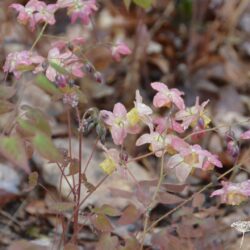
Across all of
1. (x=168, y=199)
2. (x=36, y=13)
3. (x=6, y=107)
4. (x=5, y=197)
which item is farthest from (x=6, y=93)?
(x=5, y=197)

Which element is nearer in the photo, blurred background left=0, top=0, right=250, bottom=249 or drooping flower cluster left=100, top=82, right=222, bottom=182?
drooping flower cluster left=100, top=82, right=222, bottom=182

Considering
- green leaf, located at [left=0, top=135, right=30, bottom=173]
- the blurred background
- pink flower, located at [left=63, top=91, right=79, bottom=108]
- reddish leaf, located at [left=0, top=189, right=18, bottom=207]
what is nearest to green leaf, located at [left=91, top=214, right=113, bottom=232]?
pink flower, located at [left=63, top=91, right=79, bottom=108]

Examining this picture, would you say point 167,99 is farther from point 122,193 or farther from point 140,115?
point 122,193

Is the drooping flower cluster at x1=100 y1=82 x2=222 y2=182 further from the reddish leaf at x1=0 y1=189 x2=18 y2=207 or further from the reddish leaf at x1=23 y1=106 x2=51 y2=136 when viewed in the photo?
the reddish leaf at x1=0 y1=189 x2=18 y2=207

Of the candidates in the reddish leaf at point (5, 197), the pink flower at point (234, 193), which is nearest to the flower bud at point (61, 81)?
the pink flower at point (234, 193)

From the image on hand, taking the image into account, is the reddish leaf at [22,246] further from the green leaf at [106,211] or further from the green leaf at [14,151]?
the green leaf at [14,151]

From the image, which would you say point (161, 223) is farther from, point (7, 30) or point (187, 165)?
point (7, 30)
